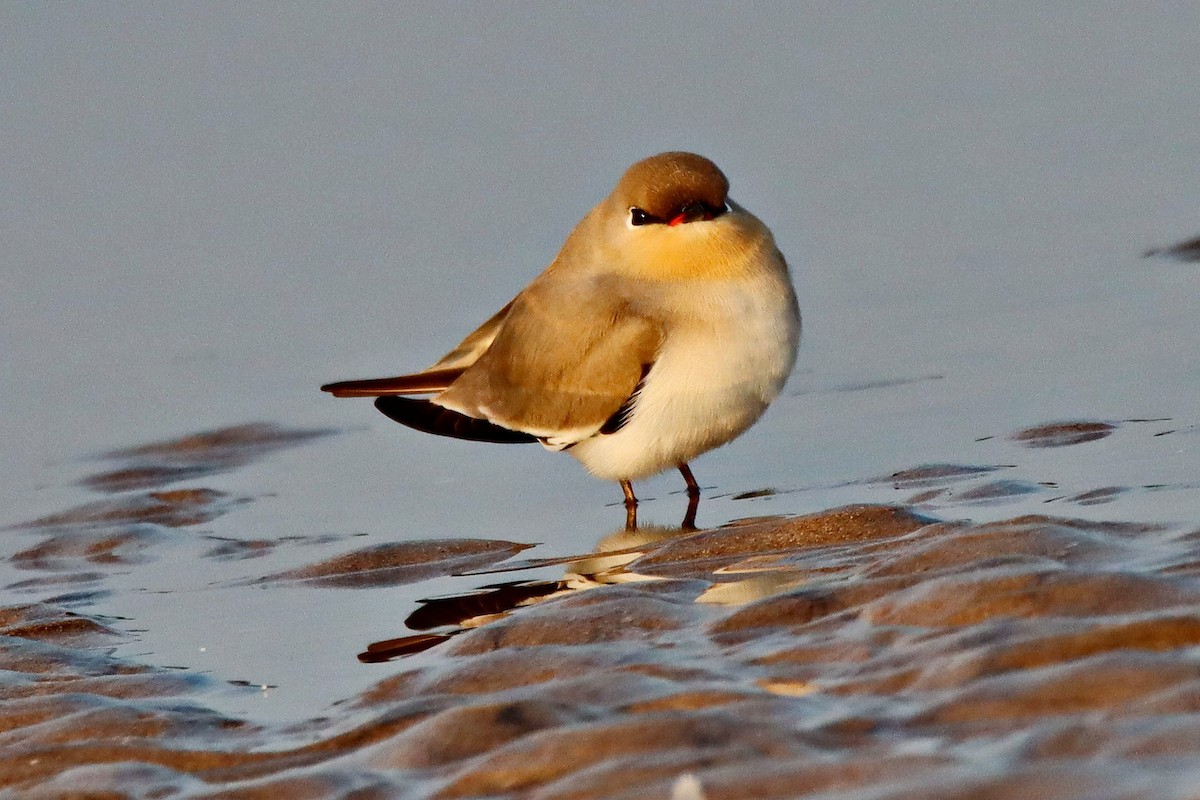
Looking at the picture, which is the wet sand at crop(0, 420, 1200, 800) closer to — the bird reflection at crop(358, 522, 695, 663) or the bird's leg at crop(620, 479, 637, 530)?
the bird reflection at crop(358, 522, 695, 663)

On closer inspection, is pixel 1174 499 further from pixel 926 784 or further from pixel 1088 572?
pixel 926 784

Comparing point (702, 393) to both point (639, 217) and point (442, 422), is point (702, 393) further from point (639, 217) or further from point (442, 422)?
point (442, 422)

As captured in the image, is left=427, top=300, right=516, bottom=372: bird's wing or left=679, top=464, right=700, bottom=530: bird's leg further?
left=427, top=300, right=516, bottom=372: bird's wing

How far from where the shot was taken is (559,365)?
22.6 ft

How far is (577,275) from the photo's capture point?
23.0 feet

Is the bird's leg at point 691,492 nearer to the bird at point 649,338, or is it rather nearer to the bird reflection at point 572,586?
the bird at point 649,338

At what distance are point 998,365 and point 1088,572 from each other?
12.8 ft

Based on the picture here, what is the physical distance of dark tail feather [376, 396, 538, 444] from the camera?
Answer: 7184 mm

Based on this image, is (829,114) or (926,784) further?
(829,114)

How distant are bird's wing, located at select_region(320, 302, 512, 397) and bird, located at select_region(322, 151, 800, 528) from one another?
Answer: 0.07 feet

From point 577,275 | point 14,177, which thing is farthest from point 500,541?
point 14,177

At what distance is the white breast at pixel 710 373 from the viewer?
634 cm

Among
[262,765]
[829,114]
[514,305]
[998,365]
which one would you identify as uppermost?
[829,114]

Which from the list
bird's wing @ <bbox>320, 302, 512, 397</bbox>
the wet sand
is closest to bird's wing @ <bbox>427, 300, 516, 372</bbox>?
bird's wing @ <bbox>320, 302, 512, 397</bbox>
